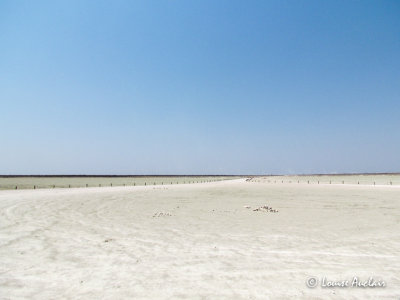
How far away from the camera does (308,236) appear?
10938 mm

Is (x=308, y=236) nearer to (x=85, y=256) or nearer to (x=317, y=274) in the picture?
(x=317, y=274)

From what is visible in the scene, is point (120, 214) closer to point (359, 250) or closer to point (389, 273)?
point (359, 250)

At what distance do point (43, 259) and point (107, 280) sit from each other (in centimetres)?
300

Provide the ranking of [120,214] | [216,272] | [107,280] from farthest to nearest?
[120,214]
[216,272]
[107,280]

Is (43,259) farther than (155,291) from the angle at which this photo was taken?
Yes

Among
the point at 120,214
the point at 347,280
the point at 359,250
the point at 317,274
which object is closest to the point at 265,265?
the point at 317,274

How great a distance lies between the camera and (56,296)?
5582 millimetres

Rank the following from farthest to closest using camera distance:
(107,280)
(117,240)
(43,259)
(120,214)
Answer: (120,214) → (117,240) → (43,259) → (107,280)

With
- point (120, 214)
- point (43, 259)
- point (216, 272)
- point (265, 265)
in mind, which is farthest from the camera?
point (120, 214)

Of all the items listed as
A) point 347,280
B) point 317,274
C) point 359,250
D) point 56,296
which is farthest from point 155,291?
point 359,250

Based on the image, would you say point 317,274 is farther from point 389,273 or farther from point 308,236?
point 308,236

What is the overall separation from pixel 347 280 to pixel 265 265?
201 centimetres

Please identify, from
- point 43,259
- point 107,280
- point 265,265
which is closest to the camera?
point 107,280

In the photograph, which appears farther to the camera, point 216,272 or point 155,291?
point 216,272
